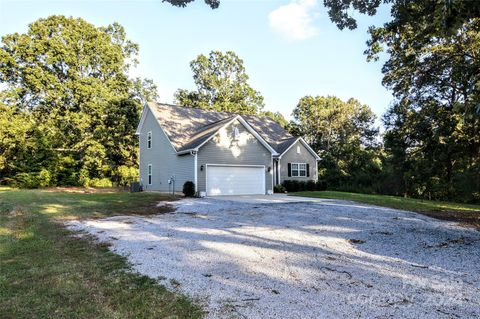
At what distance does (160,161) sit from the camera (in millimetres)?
Answer: 22078

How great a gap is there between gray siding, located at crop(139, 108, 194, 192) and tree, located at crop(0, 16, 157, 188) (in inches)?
279

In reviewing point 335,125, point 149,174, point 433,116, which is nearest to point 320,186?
point 433,116

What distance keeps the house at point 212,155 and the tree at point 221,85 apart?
14995 millimetres

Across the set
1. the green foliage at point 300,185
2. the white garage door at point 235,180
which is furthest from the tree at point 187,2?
the green foliage at point 300,185

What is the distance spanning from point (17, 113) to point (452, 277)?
35100mm

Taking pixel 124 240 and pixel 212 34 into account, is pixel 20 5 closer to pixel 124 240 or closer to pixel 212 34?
pixel 212 34

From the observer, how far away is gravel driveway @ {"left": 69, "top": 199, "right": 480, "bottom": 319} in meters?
3.52

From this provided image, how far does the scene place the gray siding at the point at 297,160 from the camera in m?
23.9

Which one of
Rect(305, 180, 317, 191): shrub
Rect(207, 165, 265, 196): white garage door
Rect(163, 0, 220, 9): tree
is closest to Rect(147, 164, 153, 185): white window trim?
Rect(207, 165, 265, 196): white garage door

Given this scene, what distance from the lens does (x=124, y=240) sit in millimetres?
6973

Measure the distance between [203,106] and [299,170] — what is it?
58.9ft

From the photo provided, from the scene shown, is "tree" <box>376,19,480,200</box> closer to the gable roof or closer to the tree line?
the tree line

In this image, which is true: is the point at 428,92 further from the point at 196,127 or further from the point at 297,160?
the point at 196,127

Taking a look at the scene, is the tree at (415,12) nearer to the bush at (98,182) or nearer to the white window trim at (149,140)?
the white window trim at (149,140)
